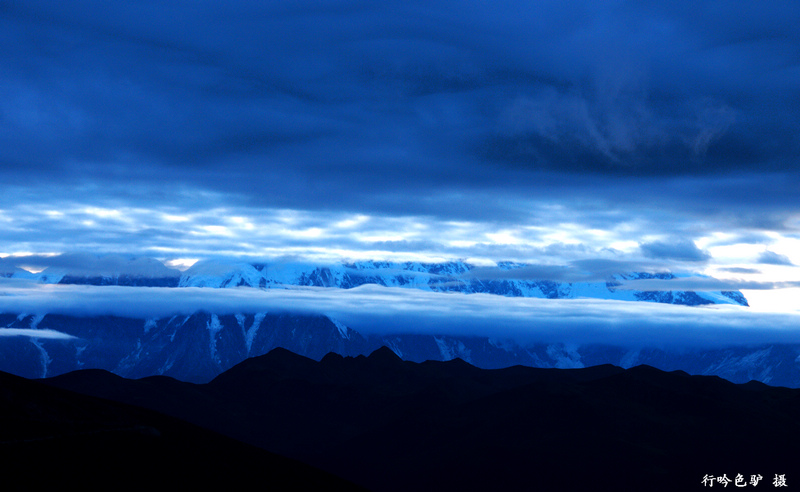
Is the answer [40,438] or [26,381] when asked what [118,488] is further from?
[26,381]

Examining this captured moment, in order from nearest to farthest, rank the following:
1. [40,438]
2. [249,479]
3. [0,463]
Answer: [0,463]
[40,438]
[249,479]

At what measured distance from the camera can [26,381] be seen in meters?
166

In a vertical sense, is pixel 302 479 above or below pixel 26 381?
below

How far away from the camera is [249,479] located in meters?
144

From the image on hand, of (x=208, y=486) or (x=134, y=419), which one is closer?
(x=208, y=486)

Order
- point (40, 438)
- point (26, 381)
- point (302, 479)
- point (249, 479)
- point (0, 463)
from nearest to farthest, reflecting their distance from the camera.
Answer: point (0, 463) < point (40, 438) < point (249, 479) < point (302, 479) < point (26, 381)

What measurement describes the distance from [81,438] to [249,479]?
27.5 metres

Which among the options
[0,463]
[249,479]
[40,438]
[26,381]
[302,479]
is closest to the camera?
[0,463]

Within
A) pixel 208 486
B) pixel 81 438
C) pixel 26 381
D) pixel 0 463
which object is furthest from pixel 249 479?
pixel 26 381

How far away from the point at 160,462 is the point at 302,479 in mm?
28343

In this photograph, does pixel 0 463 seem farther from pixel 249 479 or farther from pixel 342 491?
pixel 342 491

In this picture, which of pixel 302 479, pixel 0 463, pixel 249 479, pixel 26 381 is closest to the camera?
pixel 0 463

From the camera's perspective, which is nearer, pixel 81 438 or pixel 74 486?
pixel 74 486

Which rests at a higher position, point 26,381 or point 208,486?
point 26,381
